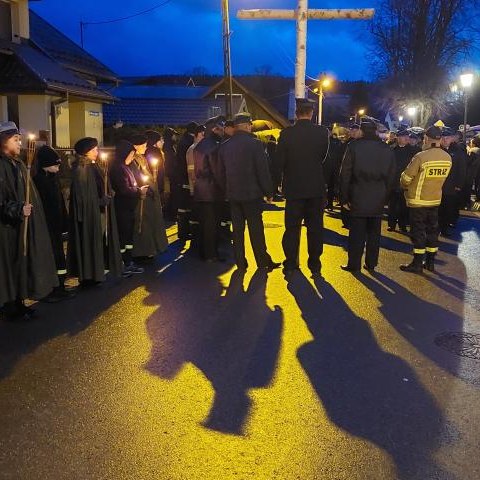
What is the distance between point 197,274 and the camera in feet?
26.5

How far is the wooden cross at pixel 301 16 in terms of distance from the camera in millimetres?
12484

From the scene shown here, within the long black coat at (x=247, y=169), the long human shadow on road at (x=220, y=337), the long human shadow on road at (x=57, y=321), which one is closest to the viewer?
the long human shadow on road at (x=220, y=337)

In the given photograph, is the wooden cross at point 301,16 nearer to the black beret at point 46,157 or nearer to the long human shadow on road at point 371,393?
the black beret at point 46,157

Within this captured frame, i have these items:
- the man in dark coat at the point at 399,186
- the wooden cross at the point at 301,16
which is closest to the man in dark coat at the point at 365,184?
the man in dark coat at the point at 399,186

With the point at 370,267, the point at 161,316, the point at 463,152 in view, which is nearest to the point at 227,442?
the point at 161,316

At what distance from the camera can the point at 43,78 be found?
610 inches

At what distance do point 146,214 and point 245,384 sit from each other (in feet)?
13.9

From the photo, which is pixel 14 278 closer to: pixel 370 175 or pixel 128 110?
pixel 370 175

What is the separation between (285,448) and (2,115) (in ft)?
50.1

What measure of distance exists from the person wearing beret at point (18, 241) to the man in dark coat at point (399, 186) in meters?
7.44

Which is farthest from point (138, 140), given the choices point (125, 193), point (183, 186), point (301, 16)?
point (301, 16)

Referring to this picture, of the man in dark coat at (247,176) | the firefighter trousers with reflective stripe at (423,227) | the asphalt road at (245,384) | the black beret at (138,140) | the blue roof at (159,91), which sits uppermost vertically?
the blue roof at (159,91)

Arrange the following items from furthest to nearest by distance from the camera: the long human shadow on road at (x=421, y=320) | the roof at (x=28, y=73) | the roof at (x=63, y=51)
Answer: the roof at (x=63, y=51), the roof at (x=28, y=73), the long human shadow on road at (x=421, y=320)

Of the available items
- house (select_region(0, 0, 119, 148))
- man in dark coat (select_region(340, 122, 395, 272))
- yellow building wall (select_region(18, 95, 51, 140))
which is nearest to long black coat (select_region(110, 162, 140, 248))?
man in dark coat (select_region(340, 122, 395, 272))
